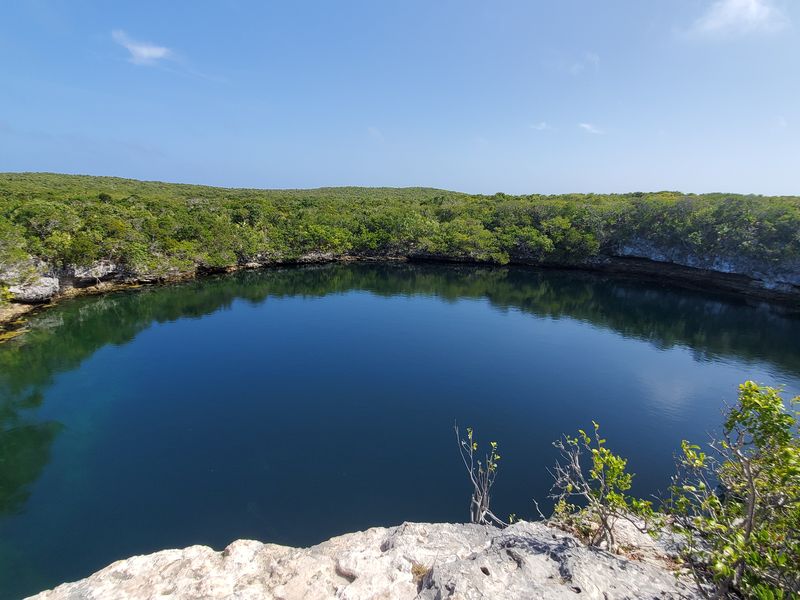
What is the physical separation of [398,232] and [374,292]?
20298 mm

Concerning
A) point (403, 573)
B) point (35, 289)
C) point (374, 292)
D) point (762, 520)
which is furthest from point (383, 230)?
point (762, 520)

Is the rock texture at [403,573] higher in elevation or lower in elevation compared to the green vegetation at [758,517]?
lower

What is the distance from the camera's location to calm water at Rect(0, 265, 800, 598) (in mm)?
14008

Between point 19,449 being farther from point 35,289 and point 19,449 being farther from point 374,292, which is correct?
point 374,292

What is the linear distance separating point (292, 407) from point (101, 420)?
28.3ft

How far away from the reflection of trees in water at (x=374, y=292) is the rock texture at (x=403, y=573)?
10.7m

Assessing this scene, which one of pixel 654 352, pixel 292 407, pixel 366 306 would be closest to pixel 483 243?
pixel 366 306

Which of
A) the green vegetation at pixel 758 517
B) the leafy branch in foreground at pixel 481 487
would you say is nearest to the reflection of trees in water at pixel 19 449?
the leafy branch in foreground at pixel 481 487

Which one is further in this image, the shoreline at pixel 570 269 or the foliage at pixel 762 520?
the shoreline at pixel 570 269

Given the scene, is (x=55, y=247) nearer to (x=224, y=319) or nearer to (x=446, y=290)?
(x=224, y=319)

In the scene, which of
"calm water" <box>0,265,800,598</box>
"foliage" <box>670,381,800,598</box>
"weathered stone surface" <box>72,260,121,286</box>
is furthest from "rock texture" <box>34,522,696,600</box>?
"weathered stone surface" <box>72,260,121,286</box>

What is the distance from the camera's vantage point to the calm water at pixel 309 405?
551 inches

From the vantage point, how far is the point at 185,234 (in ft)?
164

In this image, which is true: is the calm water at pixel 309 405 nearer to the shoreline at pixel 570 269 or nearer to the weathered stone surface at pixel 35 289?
the shoreline at pixel 570 269
